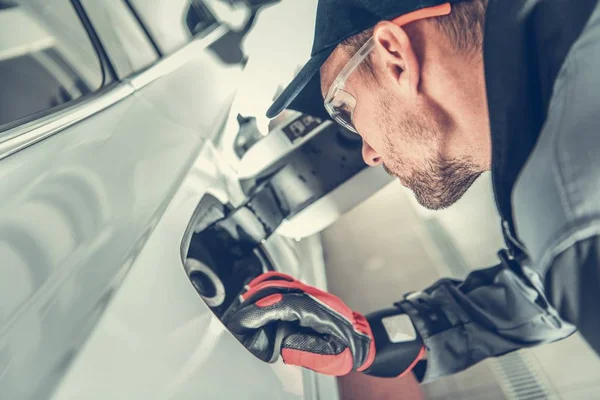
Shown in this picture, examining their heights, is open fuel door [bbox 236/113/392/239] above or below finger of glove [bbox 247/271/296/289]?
above

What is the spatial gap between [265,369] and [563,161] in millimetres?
484

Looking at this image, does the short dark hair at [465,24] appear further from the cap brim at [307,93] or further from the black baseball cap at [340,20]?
the cap brim at [307,93]

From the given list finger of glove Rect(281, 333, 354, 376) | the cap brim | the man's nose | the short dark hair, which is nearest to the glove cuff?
finger of glove Rect(281, 333, 354, 376)

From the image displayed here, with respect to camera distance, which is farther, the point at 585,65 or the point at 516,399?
the point at 516,399

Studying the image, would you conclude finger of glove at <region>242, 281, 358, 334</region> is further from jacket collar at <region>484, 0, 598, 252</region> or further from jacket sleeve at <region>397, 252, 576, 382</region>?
jacket collar at <region>484, 0, 598, 252</region>

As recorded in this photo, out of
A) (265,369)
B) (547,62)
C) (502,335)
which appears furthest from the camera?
(502,335)

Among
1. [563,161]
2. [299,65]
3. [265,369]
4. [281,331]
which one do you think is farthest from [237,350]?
[299,65]

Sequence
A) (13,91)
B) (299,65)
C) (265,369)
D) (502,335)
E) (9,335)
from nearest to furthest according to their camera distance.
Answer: (9,335) → (265,369) → (13,91) → (502,335) → (299,65)

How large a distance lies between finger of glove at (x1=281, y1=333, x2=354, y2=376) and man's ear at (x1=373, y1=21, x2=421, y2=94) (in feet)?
1.61

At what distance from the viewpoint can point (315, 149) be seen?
130 centimetres

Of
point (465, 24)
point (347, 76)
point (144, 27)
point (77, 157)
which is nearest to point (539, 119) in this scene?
point (465, 24)

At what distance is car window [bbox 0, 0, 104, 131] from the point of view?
0.90 metres

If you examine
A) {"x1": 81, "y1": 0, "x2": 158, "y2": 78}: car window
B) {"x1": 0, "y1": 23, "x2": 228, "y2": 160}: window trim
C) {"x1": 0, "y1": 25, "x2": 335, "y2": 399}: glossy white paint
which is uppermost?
{"x1": 81, "y1": 0, "x2": 158, "y2": 78}: car window

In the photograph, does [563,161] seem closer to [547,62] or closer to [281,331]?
[547,62]
